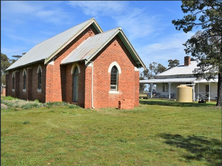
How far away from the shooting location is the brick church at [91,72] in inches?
655

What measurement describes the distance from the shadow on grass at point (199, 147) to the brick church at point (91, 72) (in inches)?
356

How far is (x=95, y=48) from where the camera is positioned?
16578 mm

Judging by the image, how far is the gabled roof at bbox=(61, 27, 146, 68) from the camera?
16303mm

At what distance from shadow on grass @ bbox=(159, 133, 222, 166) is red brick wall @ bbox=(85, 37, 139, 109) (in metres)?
9.13

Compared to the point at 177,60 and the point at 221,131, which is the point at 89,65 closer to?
the point at 221,131

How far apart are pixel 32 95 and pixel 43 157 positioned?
1759 centimetres

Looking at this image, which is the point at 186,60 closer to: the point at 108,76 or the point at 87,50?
the point at 108,76

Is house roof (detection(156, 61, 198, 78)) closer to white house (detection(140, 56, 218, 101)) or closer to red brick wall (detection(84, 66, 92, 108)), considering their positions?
Answer: white house (detection(140, 56, 218, 101))

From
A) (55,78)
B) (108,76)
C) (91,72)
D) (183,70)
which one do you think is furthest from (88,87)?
(183,70)

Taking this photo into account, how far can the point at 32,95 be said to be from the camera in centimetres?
2202

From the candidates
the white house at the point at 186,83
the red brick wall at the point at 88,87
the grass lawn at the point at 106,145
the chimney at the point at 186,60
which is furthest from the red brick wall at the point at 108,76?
the chimney at the point at 186,60

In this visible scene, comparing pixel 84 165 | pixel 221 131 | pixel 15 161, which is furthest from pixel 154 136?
pixel 15 161

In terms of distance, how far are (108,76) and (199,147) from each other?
1138 cm

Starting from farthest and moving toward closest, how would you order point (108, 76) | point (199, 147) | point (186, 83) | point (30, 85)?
point (186, 83), point (30, 85), point (108, 76), point (199, 147)
